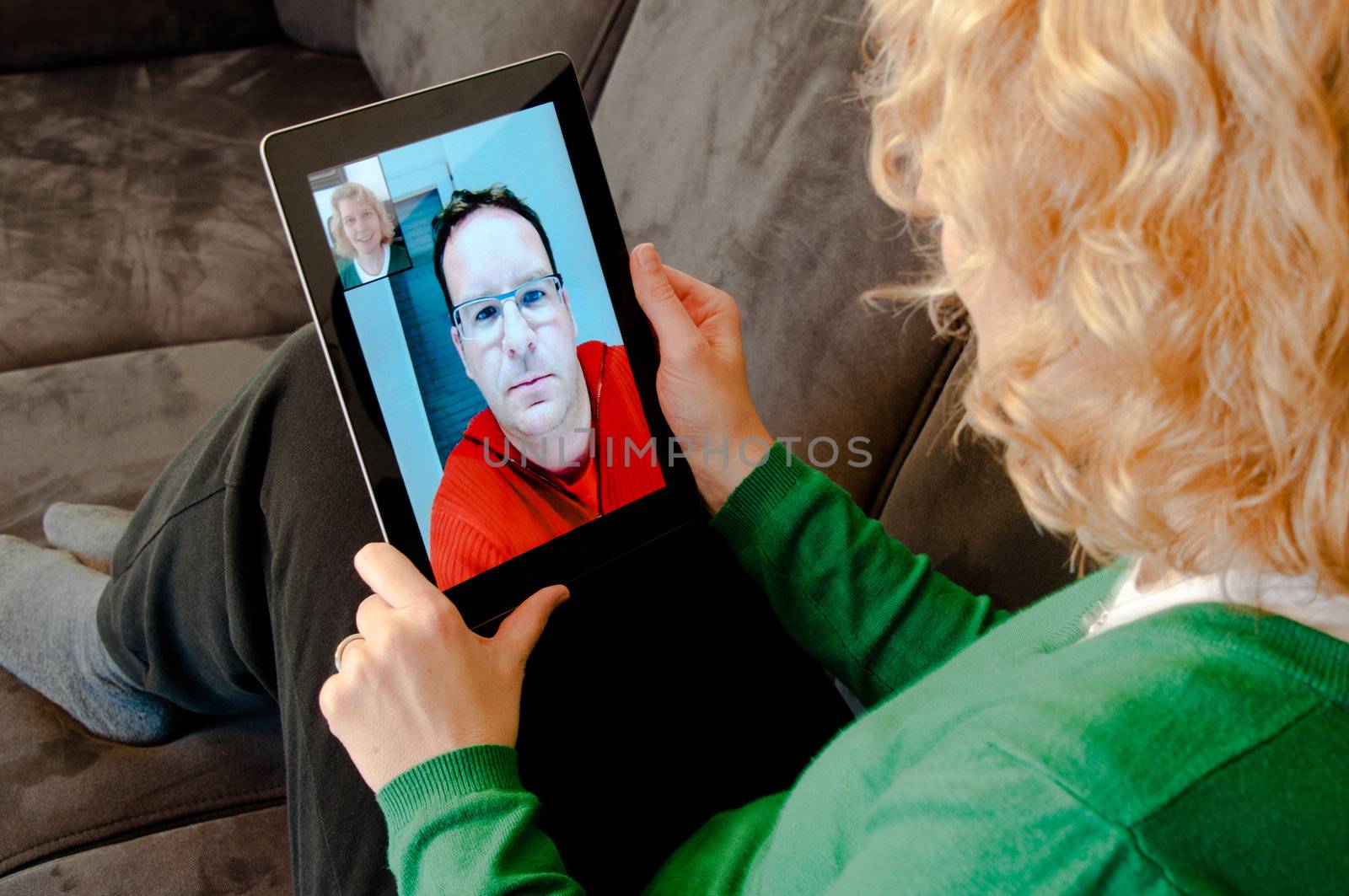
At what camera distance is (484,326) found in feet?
2.24

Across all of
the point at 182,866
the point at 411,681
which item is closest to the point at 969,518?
the point at 411,681

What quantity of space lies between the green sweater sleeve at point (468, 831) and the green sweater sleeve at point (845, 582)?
0.88ft

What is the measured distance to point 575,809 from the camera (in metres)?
0.68

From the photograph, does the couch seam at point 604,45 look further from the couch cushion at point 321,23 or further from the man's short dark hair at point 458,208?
the man's short dark hair at point 458,208

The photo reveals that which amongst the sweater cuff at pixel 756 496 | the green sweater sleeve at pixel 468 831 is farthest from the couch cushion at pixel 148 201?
the green sweater sleeve at pixel 468 831

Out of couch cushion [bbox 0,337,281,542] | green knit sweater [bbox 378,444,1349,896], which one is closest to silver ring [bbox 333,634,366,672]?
green knit sweater [bbox 378,444,1349,896]

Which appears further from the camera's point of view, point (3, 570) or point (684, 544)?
point (3, 570)

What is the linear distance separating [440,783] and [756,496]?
0.31 metres

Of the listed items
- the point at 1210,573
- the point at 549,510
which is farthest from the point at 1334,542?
the point at 549,510

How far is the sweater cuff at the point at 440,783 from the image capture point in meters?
0.57

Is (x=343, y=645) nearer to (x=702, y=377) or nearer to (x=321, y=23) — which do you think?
(x=702, y=377)

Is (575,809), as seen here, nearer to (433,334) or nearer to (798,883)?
(798,883)

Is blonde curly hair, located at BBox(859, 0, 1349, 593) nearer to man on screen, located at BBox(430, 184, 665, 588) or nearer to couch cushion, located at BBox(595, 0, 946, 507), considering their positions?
man on screen, located at BBox(430, 184, 665, 588)

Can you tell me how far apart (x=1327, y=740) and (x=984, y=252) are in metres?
0.24
